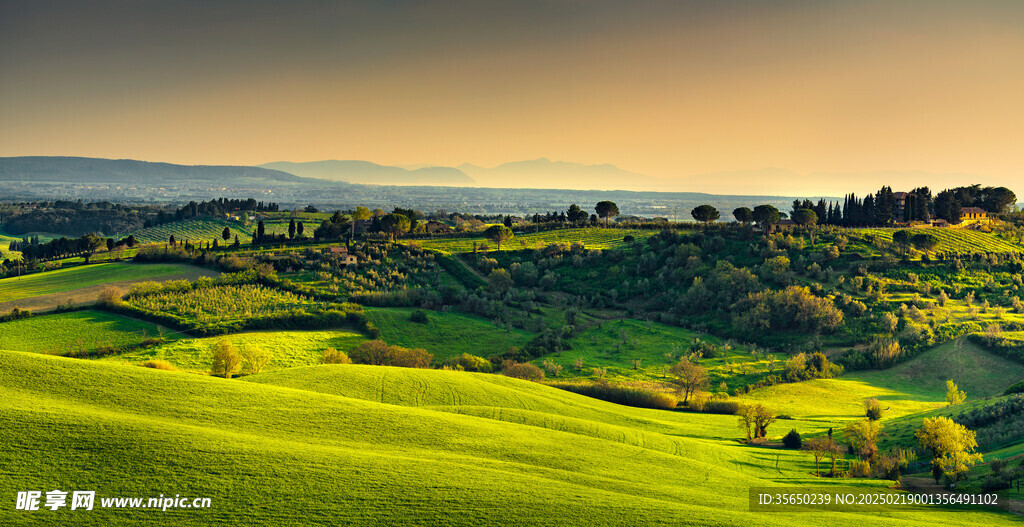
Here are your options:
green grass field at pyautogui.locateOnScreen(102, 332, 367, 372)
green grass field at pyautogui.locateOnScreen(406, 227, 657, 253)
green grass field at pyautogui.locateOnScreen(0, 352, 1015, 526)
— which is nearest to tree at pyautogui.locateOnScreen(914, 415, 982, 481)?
green grass field at pyautogui.locateOnScreen(0, 352, 1015, 526)

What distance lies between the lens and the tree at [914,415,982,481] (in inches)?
1055

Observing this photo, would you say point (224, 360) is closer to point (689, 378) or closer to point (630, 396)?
point (630, 396)

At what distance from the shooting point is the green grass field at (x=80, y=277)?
77.9 meters

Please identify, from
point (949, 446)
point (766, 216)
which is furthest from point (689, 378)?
point (766, 216)

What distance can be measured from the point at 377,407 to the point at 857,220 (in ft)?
359

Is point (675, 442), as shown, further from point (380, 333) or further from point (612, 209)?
point (612, 209)

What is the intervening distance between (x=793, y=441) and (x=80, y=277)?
92.2 m

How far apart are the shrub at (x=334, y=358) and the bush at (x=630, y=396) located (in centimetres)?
2019

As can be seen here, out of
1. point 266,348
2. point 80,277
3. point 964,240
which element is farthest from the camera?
point 964,240

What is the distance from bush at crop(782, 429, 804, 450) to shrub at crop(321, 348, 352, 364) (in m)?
35.2

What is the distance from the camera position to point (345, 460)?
2281 centimetres

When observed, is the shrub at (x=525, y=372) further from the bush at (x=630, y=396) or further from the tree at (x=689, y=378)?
the tree at (x=689, y=378)

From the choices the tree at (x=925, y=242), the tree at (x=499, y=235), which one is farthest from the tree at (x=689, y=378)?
the tree at (x=499, y=235)

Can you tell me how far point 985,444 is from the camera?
3180 centimetres
